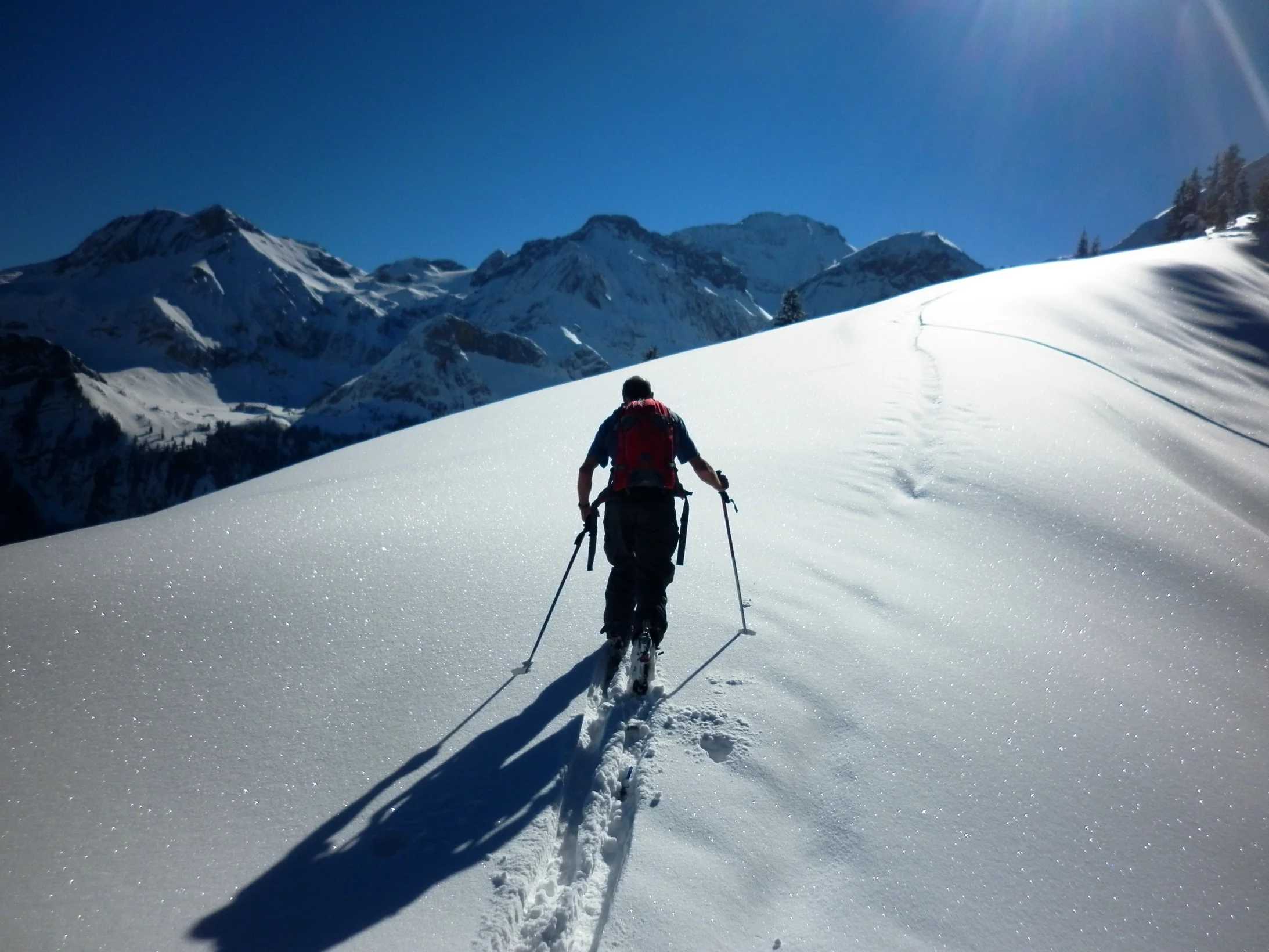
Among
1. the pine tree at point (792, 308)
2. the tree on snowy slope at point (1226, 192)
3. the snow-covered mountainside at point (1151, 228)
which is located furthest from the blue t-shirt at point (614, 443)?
the snow-covered mountainside at point (1151, 228)

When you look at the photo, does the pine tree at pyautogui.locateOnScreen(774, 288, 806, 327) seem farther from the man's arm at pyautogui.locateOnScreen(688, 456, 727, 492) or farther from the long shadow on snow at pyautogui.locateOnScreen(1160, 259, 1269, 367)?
the man's arm at pyautogui.locateOnScreen(688, 456, 727, 492)

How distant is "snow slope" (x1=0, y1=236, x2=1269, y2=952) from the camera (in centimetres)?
238

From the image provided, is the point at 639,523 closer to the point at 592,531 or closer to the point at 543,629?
the point at 592,531

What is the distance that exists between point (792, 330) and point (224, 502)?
17.0m

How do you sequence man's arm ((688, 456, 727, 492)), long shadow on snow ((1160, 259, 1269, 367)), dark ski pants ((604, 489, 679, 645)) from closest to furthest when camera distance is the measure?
dark ski pants ((604, 489, 679, 645)), man's arm ((688, 456, 727, 492)), long shadow on snow ((1160, 259, 1269, 367))

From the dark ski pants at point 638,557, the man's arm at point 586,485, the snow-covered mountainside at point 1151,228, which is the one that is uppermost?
the snow-covered mountainside at point 1151,228

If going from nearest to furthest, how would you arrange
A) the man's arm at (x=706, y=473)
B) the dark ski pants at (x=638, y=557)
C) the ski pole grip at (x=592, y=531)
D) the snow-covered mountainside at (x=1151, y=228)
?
the dark ski pants at (x=638, y=557)
the ski pole grip at (x=592, y=531)
the man's arm at (x=706, y=473)
the snow-covered mountainside at (x=1151, y=228)

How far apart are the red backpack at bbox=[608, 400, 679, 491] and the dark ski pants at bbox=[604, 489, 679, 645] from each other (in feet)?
0.30

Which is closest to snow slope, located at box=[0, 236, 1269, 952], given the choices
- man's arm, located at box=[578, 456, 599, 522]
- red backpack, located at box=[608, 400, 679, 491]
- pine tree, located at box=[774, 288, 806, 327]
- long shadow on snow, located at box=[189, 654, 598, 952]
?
long shadow on snow, located at box=[189, 654, 598, 952]

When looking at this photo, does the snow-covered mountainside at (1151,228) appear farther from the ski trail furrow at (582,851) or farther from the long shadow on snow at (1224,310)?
the ski trail furrow at (582,851)

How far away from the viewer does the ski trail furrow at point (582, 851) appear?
2311 millimetres

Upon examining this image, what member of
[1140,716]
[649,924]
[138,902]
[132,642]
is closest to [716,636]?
[649,924]

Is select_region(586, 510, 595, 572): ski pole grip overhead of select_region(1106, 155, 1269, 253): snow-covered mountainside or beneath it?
beneath

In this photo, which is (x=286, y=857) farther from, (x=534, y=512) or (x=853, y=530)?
(x=853, y=530)
